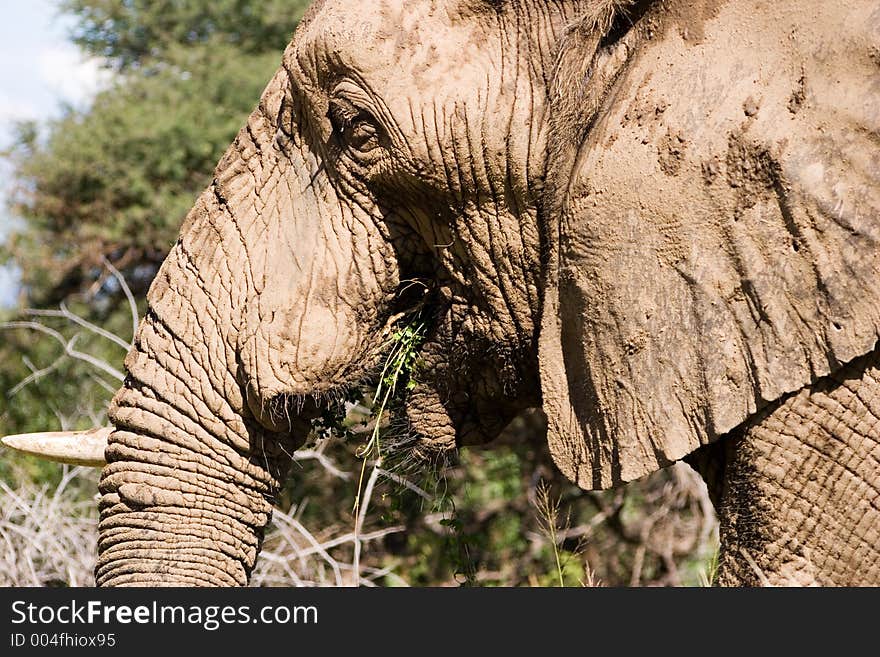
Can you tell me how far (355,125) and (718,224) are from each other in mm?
868

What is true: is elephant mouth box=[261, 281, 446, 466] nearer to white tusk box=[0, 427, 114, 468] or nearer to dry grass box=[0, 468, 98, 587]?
white tusk box=[0, 427, 114, 468]

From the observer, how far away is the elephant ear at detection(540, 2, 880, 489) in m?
2.12

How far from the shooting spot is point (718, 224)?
7.34ft

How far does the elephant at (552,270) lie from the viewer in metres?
2.17

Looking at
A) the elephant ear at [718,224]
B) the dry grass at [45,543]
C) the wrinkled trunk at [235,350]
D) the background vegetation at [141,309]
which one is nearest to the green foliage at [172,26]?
the background vegetation at [141,309]

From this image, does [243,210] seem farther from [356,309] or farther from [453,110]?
[453,110]

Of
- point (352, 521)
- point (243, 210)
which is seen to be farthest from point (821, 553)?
point (352, 521)

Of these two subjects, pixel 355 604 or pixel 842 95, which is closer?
pixel 842 95

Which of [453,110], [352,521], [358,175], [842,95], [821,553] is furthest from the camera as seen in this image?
[352,521]

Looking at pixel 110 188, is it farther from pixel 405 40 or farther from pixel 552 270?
pixel 552 270

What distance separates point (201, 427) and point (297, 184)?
0.60 m

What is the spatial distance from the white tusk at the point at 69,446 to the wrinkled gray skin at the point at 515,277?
0.54ft

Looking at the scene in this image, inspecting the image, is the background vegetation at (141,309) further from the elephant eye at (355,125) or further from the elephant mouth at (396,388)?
the elephant eye at (355,125)

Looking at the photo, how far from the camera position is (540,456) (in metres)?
6.34
